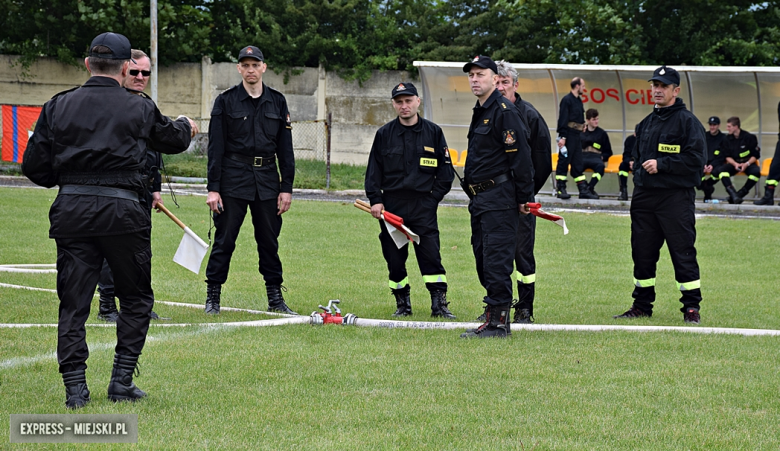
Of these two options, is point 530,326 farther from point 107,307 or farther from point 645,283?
point 107,307

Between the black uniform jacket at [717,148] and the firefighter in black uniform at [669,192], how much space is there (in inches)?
473

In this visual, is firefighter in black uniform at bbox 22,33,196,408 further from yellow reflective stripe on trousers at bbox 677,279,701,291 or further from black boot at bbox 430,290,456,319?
yellow reflective stripe on trousers at bbox 677,279,701,291

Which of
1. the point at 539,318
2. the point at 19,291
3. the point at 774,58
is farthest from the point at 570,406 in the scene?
the point at 774,58

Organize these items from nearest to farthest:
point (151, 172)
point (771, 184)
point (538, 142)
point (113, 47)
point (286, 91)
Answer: point (113, 47), point (151, 172), point (538, 142), point (771, 184), point (286, 91)

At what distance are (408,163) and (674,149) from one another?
236 cm

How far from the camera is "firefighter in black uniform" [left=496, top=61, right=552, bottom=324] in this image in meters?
7.60

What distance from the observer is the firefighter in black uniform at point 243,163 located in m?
7.79

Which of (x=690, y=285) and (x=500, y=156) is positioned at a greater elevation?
(x=500, y=156)

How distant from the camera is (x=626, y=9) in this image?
84.5 feet

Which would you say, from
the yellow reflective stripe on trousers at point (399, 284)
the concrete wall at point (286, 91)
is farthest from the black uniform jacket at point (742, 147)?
the yellow reflective stripe on trousers at point (399, 284)

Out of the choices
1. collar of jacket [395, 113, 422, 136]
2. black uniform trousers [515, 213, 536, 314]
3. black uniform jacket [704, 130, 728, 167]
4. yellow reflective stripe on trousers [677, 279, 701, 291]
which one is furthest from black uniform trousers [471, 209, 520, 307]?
black uniform jacket [704, 130, 728, 167]

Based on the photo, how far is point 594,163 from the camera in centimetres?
1970

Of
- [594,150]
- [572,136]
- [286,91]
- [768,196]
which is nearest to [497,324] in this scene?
[572,136]

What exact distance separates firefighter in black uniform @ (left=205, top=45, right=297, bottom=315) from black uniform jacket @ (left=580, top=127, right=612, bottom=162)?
42.8 feet
